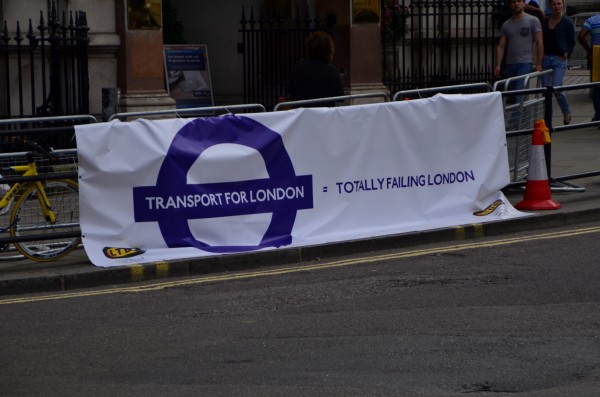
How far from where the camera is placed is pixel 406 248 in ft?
35.4

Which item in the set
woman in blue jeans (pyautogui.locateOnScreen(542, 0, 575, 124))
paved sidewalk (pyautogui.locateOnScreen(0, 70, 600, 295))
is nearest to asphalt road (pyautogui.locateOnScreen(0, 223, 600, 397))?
paved sidewalk (pyautogui.locateOnScreen(0, 70, 600, 295))

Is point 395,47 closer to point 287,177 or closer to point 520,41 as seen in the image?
point 520,41

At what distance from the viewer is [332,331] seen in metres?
7.54

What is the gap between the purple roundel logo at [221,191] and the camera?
9945mm

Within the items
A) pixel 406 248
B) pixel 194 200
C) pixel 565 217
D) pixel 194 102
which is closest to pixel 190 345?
pixel 194 200

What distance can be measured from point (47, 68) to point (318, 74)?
14.9 ft

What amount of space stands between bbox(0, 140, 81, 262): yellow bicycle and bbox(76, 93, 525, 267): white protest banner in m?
0.30

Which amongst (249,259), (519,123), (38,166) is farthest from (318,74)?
(38,166)

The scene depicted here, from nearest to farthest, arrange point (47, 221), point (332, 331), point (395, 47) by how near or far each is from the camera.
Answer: point (332, 331), point (47, 221), point (395, 47)

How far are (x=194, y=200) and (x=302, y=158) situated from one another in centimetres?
111

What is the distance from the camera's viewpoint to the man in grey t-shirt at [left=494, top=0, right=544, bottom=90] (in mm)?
16047

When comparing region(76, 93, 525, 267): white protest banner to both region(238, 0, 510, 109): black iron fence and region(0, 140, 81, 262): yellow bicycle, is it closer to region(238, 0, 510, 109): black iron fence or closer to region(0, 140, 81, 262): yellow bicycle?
region(0, 140, 81, 262): yellow bicycle

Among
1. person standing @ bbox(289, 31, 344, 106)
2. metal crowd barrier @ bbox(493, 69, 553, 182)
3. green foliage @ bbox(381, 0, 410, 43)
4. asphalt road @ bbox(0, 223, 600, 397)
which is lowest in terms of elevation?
asphalt road @ bbox(0, 223, 600, 397)

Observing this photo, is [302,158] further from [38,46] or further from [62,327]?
[38,46]
